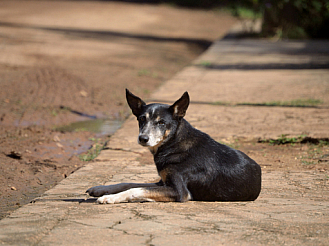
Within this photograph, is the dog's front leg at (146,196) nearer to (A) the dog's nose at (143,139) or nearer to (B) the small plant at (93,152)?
(A) the dog's nose at (143,139)

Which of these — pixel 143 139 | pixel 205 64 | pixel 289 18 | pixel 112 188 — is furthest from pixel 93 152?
pixel 289 18

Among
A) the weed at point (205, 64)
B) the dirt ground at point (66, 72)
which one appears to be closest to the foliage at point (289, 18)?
the dirt ground at point (66, 72)

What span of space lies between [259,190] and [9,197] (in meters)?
2.61

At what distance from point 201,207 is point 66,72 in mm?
7596

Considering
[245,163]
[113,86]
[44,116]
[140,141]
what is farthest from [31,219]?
[113,86]

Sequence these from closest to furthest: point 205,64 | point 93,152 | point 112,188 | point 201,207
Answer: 1. point 201,207
2. point 112,188
3. point 93,152
4. point 205,64

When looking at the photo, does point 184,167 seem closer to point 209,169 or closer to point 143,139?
point 209,169

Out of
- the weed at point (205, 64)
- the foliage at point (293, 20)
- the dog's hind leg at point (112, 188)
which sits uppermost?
the foliage at point (293, 20)

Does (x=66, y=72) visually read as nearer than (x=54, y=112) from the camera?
No

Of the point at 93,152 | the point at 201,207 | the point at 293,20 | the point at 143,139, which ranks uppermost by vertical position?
the point at 293,20

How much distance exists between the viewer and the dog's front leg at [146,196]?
4027 millimetres

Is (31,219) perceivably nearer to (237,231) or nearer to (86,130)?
(237,231)

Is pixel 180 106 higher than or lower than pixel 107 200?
higher

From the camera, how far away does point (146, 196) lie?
4023 millimetres
